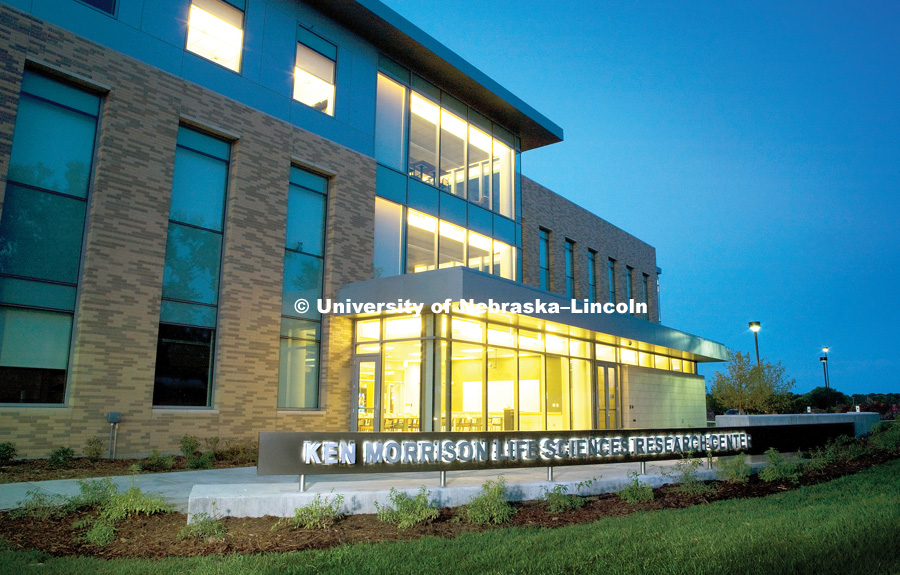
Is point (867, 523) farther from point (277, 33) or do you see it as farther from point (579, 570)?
point (277, 33)

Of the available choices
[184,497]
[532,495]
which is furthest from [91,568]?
[532,495]

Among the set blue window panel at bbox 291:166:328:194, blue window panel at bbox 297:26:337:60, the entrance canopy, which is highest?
blue window panel at bbox 297:26:337:60

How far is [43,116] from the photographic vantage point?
1294 cm

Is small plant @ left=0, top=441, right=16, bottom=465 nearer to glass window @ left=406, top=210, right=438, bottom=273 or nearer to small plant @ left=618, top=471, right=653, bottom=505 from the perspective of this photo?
small plant @ left=618, top=471, right=653, bottom=505

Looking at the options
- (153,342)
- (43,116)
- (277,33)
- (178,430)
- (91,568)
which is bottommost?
(91,568)

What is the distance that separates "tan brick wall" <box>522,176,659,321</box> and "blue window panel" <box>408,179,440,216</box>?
21.6 ft

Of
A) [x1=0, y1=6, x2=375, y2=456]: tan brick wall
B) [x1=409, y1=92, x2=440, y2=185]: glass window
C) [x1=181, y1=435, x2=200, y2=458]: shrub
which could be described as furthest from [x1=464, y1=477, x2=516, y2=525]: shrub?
[x1=409, y1=92, x2=440, y2=185]: glass window

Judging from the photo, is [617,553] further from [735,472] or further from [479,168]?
[479,168]

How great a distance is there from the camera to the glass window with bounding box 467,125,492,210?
23.2 meters

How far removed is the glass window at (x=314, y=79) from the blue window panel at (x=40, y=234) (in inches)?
Answer: 273

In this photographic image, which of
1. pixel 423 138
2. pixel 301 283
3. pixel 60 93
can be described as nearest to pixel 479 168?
pixel 423 138

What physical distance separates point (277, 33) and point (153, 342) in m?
8.93

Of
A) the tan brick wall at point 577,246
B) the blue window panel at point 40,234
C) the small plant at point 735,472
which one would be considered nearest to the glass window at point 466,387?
the small plant at point 735,472

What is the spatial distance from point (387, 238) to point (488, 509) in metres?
12.4
